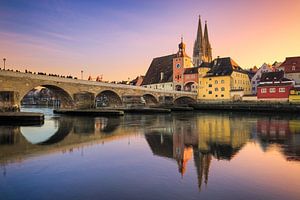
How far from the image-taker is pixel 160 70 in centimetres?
8925

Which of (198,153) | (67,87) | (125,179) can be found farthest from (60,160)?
(67,87)

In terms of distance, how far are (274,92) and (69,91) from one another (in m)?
41.4

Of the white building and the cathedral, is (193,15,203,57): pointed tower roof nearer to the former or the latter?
the cathedral

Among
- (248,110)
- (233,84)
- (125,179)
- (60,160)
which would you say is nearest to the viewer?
(125,179)

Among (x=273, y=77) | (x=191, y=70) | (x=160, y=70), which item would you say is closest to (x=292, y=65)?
(x=273, y=77)

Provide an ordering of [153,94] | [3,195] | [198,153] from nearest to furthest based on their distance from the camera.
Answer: [3,195]
[198,153]
[153,94]

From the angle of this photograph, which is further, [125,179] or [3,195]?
[125,179]

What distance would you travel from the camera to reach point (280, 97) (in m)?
51.3

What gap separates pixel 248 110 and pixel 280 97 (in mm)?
7729

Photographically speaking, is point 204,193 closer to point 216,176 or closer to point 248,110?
point 216,176

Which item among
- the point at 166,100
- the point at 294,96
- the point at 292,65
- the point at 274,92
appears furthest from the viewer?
the point at 166,100

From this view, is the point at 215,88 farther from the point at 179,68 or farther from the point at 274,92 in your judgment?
the point at 179,68

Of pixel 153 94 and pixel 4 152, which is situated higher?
pixel 153 94

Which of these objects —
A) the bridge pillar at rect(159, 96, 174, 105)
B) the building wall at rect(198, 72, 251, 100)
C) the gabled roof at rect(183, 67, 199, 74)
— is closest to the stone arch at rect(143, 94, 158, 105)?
the bridge pillar at rect(159, 96, 174, 105)
